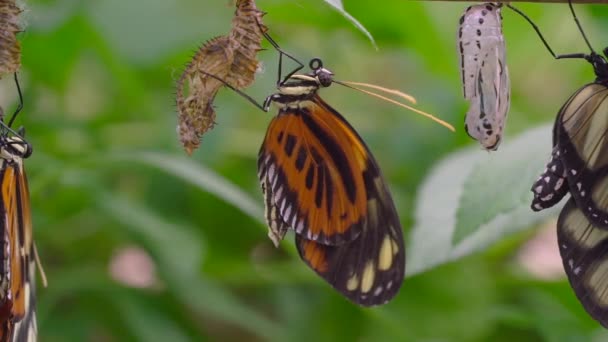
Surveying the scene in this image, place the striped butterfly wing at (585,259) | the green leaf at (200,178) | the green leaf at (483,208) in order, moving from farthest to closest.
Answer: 1. the green leaf at (200,178)
2. the green leaf at (483,208)
3. the striped butterfly wing at (585,259)


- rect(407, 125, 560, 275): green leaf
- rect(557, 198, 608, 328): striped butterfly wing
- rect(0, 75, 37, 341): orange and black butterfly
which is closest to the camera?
rect(0, 75, 37, 341): orange and black butterfly

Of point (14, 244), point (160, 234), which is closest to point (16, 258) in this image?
point (14, 244)

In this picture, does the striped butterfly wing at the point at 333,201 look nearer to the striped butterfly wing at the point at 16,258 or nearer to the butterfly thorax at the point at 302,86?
the butterfly thorax at the point at 302,86

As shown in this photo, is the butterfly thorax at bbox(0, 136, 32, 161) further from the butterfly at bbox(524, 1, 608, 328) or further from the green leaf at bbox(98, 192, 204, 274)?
the butterfly at bbox(524, 1, 608, 328)

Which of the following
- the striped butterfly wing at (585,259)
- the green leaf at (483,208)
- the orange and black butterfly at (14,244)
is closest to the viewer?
the orange and black butterfly at (14,244)

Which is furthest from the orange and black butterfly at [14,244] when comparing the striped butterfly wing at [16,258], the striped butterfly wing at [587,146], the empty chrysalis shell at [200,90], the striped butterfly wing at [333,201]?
the striped butterfly wing at [587,146]

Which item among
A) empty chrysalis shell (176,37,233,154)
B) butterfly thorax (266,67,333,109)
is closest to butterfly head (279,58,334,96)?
butterfly thorax (266,67,333,109)

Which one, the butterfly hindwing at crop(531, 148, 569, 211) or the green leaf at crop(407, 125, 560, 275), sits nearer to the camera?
the butterfly hindwing at crop(531, 148, 569, 211)
